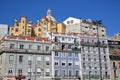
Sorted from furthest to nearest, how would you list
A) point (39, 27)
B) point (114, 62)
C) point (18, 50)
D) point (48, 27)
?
point (39, 27) → point (48, 27) → point (114, 62) → point (18, 50)

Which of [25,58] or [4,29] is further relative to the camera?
[4,29]

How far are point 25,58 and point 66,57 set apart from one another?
43.8 feet

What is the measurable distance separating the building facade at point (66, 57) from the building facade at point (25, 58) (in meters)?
2.00

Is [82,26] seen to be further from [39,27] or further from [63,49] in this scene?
[63,49]

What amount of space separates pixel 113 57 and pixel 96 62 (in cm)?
739

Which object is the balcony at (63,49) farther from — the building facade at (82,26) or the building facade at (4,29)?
the building facade at (4,29)

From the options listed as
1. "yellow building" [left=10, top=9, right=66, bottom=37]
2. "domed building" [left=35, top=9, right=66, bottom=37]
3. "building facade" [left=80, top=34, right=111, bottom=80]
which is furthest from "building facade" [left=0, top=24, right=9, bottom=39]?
"building facade" [left=80, top=34, right=111, bottom=80]

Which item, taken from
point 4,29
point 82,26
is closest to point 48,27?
point 82,26

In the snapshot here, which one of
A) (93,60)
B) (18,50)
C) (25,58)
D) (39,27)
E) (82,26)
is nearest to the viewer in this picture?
(18,50)

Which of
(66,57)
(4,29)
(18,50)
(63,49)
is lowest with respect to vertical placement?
(66,57)

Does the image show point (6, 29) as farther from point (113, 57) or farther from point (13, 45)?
point (113, 57)

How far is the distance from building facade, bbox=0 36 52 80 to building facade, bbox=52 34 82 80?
200 cm

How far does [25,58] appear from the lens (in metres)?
70.5

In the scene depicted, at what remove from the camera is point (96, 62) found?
80312mm
